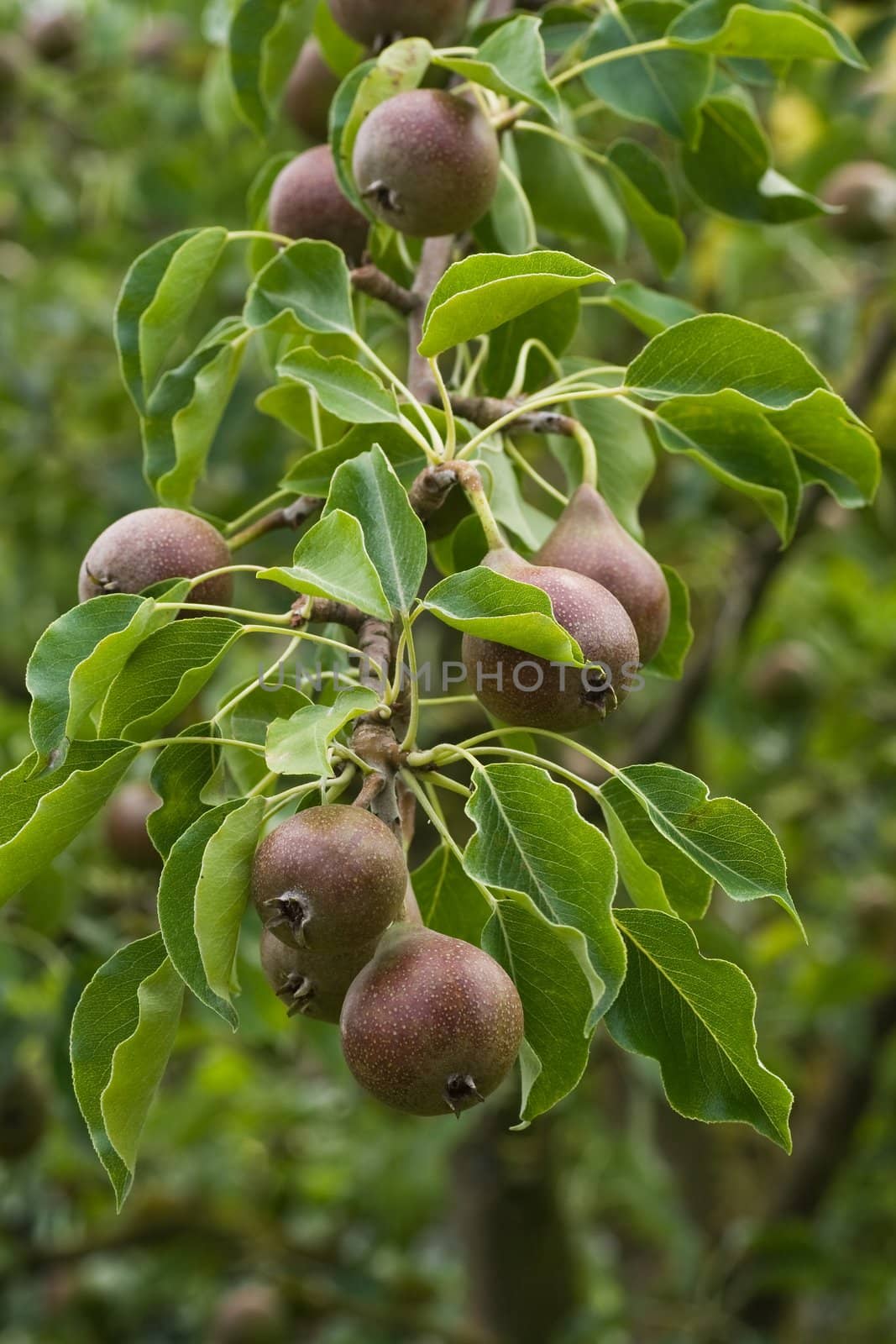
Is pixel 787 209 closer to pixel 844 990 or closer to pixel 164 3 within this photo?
pixel 844 990

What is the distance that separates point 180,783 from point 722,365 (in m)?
0.57

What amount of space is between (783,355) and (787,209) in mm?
468

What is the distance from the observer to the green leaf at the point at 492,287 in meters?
1.00

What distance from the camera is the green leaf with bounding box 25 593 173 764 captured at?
1.04 meters

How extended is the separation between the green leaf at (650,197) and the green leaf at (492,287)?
0.53m

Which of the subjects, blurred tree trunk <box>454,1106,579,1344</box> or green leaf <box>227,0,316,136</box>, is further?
blurred tree trunk <box>454,1106,579,1344</box>

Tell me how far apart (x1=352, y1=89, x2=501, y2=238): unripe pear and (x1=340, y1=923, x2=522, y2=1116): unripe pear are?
25.3 inches

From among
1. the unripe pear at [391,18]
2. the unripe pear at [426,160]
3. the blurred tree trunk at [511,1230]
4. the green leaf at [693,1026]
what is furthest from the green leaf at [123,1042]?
the blurred tree trunk at [511,1230]

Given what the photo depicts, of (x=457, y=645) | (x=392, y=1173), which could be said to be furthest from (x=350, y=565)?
(x=392, y=1173)

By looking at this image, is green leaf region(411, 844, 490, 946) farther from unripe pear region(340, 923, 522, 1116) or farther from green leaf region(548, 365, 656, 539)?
green leaf region(548, 365, 656, 539)

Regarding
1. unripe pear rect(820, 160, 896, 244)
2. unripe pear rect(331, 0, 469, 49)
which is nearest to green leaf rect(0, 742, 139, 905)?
unripe pear rect(331, 0, 469, 49)

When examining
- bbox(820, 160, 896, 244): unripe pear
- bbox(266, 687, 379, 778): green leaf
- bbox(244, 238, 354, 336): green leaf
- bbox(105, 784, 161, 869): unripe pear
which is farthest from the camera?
bbox(820, 160, 896, 244): unripe pear

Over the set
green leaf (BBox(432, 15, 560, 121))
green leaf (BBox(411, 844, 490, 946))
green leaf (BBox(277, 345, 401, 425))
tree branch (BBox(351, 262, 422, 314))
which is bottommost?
green leaf (BBox(411, 844, 490, 946))

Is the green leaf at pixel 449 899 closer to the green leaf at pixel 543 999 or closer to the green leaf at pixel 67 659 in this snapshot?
the green leaf at pixel 543 999
